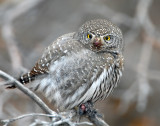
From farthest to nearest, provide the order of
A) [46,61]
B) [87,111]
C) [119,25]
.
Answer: [119,25] < [46,61] < [87,111]

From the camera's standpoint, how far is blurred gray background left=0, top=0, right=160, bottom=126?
7529 millimetres

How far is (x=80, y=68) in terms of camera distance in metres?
4.87

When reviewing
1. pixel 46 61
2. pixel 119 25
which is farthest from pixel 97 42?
pixel 119 25

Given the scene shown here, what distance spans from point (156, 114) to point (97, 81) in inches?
168

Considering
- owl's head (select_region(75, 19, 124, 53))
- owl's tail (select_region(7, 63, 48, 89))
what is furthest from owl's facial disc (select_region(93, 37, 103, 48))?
owl's tail (select_region(7, 63, 48, 89))

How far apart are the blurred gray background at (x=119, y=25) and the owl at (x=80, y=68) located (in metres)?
2.06

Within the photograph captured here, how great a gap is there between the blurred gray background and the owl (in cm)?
206

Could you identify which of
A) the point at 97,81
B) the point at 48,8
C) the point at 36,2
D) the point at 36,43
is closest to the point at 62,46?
the point at 97,81

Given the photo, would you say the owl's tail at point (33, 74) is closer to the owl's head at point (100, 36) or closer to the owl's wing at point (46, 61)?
the owl's wing at point (46, 61)

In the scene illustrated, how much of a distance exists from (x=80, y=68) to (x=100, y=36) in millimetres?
483

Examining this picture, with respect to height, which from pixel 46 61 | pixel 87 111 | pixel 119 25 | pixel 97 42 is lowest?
pixel 87 111

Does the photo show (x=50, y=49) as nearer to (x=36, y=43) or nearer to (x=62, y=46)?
(x=62, y=46)

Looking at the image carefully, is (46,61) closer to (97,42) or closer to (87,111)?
(97,42)

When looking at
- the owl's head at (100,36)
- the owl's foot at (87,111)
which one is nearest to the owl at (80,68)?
the owl's head at (100,36)
